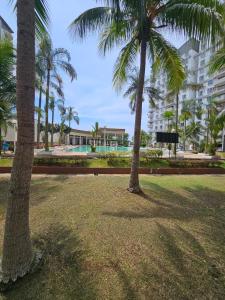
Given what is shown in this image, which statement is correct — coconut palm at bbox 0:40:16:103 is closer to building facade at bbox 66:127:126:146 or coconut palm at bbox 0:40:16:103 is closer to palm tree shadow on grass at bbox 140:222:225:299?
palm tree shadow on grass at bbox 140:222:225:299

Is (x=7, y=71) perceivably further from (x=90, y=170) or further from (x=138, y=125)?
(x=90, y=170)

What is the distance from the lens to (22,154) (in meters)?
3.28

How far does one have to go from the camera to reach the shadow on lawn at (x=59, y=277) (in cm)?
309

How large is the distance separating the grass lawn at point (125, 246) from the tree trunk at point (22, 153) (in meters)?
0.39

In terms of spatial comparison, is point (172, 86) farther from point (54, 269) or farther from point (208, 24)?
point (54, 269)

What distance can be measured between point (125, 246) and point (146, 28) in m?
6.65

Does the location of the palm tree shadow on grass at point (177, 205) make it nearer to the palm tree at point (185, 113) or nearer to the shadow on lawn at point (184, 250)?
the shadow on lawn at point (184, 250)

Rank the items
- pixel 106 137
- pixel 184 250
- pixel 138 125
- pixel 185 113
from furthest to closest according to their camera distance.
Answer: pixel 106 137, pixel 185 113, pixel 138 125, pixel 184 250

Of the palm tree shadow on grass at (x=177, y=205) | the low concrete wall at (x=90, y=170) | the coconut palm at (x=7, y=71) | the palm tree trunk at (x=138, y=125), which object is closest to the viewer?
the palm tree shadow on grass at (x=177, y=205)

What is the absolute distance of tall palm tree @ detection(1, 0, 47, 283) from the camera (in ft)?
10.5

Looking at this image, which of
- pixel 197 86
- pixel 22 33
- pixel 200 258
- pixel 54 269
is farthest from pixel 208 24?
pixel 197 86

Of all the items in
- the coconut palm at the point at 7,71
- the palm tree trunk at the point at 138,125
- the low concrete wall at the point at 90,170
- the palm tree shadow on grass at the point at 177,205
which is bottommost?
the palm tree shadow on grass at the point at 177,205

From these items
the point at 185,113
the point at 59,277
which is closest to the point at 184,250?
the point at 59,277

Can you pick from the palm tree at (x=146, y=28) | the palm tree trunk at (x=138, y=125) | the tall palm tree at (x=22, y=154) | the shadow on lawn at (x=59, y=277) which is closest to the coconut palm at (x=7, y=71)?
the palm tree at (x=146, y=28)
